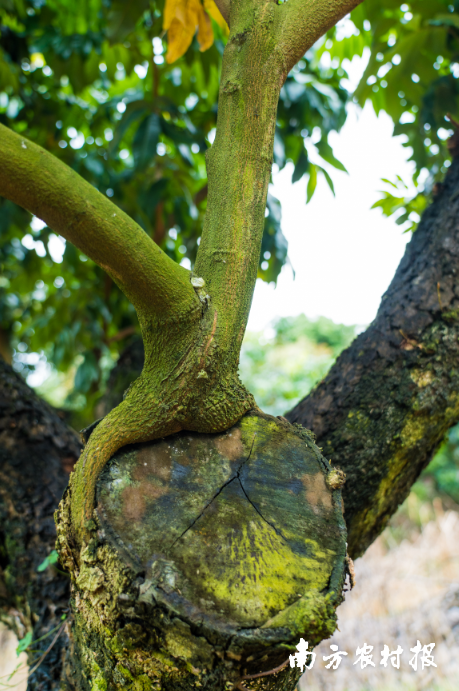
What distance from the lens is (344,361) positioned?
1277 mm

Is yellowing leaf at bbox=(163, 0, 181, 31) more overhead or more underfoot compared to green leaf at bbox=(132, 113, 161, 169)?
more underfoot

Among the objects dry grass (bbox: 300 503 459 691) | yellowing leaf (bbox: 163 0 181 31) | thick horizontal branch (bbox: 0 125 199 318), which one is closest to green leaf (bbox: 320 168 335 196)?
yellowing leaf (bbox: 163 0 181 31)

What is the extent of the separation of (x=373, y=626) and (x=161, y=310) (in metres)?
3.88

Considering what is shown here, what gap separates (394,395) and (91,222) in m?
0.81

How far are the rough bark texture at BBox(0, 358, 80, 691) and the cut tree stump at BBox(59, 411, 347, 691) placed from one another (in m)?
0.37

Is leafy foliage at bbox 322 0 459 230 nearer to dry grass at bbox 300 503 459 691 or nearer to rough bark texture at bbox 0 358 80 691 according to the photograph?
rough bark texture at bbox 0 358 80 691

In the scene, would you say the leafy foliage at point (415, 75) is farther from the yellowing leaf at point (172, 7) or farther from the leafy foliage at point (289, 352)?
the leafy foliage at point (289, 352)

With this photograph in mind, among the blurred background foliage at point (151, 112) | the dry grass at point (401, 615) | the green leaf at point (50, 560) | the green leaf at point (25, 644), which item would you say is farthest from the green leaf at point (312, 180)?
the dry grass at point (401, 615)

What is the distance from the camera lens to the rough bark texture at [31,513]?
116 centimetres

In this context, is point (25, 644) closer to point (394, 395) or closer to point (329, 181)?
point (394, 395)

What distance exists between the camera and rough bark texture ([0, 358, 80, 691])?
1.16m

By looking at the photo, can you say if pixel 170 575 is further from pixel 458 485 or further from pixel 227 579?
pixel 458 485

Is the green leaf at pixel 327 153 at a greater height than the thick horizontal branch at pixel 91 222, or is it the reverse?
the green leaf at pixel 327 153

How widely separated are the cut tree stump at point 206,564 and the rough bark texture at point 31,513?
0.37 metres
